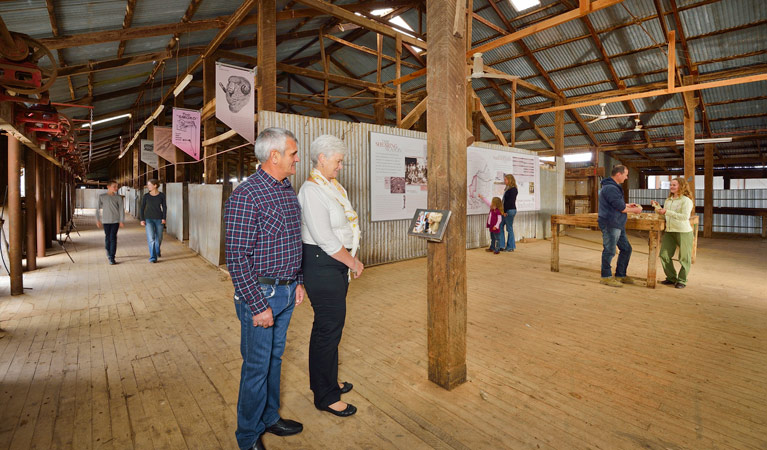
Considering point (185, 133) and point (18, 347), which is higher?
point (185, 133)

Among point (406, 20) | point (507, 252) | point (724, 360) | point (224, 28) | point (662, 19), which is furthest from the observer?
point (406, 20)

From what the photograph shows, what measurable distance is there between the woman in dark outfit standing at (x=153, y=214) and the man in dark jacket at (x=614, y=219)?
804 centimetres

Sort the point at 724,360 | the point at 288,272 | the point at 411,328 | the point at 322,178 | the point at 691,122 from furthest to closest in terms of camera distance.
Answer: the point at 691,122
the point at 411,328
the point at 724,360
the point at 322,178
the point at 288,272

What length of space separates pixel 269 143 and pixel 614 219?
17.6 ft

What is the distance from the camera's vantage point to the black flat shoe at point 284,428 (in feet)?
6.88

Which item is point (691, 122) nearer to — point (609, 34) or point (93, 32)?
point (609, 34)

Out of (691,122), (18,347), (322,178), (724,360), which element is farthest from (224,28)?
(691,122)

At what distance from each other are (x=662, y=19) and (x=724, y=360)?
987cm

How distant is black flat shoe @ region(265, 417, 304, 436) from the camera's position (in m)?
2.10

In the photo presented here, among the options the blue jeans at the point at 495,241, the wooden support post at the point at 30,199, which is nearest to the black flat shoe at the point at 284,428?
the wooden support post at the point at 30,199

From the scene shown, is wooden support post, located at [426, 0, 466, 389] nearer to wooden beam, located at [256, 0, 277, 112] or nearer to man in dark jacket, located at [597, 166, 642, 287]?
man in dark jacket, located at [597, 166, 642, 287]

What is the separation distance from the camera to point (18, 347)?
334cm

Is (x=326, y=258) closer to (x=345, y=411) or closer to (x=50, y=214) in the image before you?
(x=345, y=411)

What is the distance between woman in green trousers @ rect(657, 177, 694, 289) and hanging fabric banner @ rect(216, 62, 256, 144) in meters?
6.37
